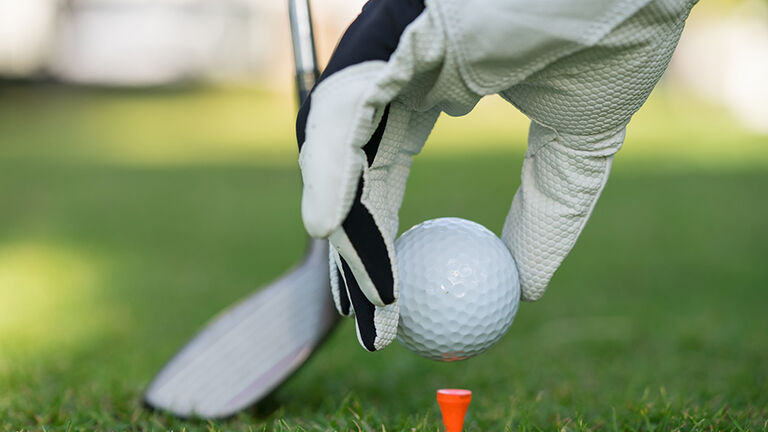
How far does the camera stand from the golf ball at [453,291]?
179cm

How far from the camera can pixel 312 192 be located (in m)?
1.46

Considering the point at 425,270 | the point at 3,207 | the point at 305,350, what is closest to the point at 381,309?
the point at 425,270

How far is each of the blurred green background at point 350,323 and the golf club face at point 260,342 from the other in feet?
0.28

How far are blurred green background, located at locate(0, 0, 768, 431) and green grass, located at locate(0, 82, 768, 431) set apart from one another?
2 centimetres

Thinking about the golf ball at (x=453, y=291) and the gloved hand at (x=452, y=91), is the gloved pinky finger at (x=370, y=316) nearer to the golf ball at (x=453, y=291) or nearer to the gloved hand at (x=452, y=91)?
the gloved hand at (x=452, y=91)

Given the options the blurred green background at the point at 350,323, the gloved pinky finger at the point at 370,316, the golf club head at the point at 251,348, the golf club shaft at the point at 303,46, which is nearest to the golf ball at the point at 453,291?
the gloved pinky finger at the point at 370,316

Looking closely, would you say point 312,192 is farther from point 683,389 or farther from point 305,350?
point 683,389

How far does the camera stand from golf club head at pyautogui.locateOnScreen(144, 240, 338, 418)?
85.5 inches

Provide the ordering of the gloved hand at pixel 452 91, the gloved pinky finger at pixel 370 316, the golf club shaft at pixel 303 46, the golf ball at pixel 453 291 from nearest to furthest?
the gloved hand at pixel 452 91
the gloved pinky finger at pixel 370 316
the golf ball at pixel 453 291
the golf club shaft at pixel 303 46

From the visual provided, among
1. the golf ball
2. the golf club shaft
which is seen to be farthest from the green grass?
the golf club shaft

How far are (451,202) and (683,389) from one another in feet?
16.6

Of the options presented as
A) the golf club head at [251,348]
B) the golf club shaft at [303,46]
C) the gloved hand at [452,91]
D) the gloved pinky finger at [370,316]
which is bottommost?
the golf club head at [251,348]

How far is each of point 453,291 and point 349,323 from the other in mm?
2096

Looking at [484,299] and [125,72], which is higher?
[484,299]
